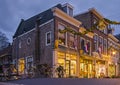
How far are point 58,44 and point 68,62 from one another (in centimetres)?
293

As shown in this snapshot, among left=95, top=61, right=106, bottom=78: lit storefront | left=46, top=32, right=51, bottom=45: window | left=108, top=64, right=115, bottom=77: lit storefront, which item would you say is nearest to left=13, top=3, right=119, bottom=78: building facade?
left=46, top=32, right=51, bottom=45: window

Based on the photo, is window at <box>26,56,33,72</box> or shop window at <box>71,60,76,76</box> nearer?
shop window at <box>71,60,76,76</box>

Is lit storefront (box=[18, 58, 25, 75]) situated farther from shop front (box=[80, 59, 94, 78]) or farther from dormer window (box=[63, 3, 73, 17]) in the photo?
dormer window (box=[63, 3, 73, 17])

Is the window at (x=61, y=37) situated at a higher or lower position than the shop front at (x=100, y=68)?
higher

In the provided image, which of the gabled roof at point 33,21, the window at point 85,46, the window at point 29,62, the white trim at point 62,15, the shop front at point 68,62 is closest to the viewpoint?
the white trim at point 62,15

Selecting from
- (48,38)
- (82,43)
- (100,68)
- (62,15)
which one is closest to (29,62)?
(48,38)

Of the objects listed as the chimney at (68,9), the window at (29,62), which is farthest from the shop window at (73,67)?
the chimney at (68,9)

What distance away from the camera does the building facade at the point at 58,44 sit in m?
25.9

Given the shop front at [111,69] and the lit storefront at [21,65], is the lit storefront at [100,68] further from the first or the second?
the lit storefront at [21,65]

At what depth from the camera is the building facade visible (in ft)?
84.8

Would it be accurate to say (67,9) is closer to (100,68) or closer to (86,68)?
(86,68)

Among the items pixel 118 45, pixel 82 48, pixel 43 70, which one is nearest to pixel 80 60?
pixel 82 48

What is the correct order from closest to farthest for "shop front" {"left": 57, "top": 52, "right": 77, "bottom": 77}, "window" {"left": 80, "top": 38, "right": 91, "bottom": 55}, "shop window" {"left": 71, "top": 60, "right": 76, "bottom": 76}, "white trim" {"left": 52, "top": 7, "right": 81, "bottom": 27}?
"white trim" {"left": 52, "top": 7, "right": 81, "bottom": 27} → "shop front" {"left": 57, "top": 52, "right": 77, "bottom": 77} → "shop window" {"left": 71, "top": 60, "right": 76, "bottom": 76} → "window" {"left": 80, "top": 38, "right": 91, "bottom": 55}

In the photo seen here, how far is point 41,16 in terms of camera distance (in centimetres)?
2933
